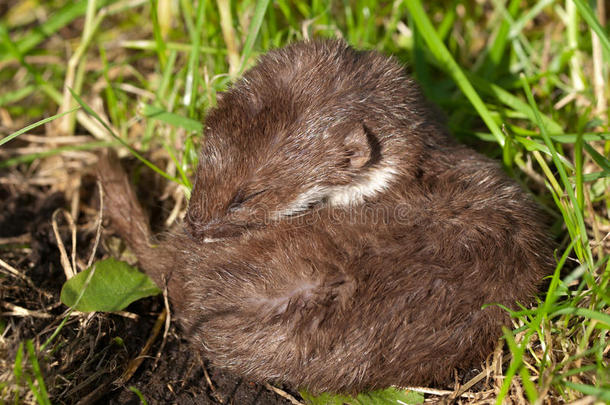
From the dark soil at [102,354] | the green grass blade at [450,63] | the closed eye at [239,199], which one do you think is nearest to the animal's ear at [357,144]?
the closed eye at [239,199]

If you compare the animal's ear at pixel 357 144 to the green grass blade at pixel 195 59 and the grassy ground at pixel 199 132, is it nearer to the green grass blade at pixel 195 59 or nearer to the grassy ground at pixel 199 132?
the grassy ground at pixel 199 132

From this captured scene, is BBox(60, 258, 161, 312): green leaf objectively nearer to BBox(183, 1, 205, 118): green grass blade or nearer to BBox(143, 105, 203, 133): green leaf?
BBox(143, 105, 203, 133): green leaf

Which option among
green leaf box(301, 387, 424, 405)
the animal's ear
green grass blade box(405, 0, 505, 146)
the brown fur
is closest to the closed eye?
the brown fur

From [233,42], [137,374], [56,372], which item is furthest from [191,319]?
[233,42]

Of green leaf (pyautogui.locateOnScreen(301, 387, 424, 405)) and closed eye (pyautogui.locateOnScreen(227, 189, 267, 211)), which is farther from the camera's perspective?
closed eye (pyautogui.locateOnScreen(227, 189, 267, 211))

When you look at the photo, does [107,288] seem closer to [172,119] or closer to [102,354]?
[102,354]

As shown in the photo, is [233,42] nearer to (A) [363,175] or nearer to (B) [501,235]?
(A) [363,175]

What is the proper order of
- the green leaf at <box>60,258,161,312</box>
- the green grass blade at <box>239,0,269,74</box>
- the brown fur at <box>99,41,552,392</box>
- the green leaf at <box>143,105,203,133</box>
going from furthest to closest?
the green leaf at <box>143,105,203,133</box> → the green grass blade at <box>239,0,269,74</box> → the green leaf at <box>60,258,161,312</box> → the brown fur at <box>99,41,552,392</box>

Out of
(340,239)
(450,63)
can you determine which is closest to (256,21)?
(450,63)
